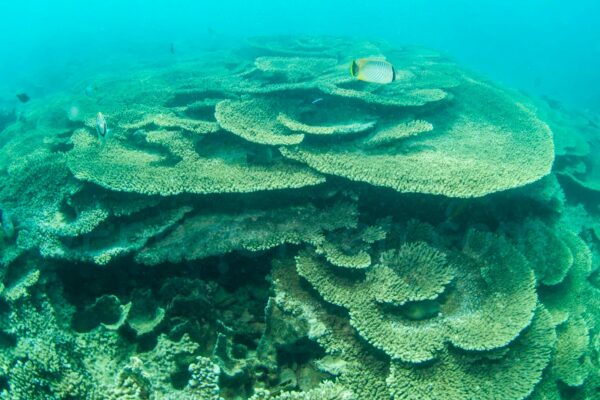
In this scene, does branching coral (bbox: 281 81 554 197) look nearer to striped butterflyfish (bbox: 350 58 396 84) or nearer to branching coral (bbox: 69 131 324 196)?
branching coral (bbox: 69 131 324 196)

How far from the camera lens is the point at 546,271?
174 inches

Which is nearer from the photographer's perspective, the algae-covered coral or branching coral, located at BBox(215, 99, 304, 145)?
the algae-covered coral

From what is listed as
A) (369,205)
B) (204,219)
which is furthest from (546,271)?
(204,219)

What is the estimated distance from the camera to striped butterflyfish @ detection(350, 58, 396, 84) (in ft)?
14.5

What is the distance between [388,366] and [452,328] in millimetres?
728

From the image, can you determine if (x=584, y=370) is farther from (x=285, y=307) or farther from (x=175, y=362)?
(x=175, y=362)

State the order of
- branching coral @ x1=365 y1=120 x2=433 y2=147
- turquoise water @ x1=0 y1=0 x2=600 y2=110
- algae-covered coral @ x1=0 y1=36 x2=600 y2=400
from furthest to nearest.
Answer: turquoise water @ x1=0 y1=0 x2=600 y2=110 → branching coral @ x1=365 y1=120 x2=433 y2=147 → algae-covered coral @ x1=0 y1=36 x2=600 y2=400

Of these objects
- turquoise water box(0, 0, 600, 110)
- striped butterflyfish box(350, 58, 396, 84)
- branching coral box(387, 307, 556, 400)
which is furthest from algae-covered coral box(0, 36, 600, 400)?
turquoise water box(0, 0, 600, 110)

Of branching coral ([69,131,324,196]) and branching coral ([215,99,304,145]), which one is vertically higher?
branching coral ([215,99,304,145])

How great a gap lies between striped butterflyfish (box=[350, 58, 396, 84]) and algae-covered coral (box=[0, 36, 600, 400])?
691 mm

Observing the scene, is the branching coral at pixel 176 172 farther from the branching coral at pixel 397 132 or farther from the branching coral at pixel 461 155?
the branching coral at pixel 397 132

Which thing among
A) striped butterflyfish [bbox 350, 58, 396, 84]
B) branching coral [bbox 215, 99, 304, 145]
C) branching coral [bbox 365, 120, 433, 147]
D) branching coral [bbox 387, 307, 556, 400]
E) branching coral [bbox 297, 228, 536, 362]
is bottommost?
branching coral [bbox 387, 307, 556, 400]

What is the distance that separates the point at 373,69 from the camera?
4.47 meters

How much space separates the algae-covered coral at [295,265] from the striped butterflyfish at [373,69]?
2.27 ft
